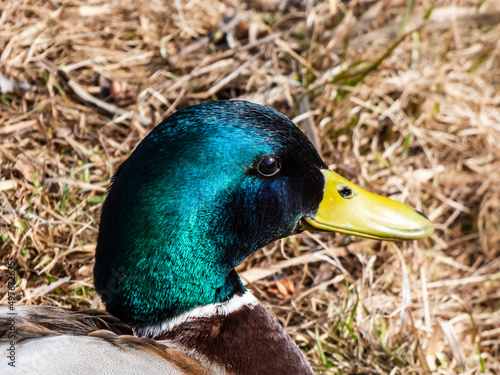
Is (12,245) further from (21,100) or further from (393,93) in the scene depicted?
(393,93)

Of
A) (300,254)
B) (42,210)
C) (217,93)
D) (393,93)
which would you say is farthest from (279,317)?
(393,93)

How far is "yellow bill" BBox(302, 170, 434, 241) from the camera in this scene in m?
2.00

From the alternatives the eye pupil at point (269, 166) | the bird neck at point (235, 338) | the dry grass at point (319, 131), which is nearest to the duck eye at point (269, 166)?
the eye pupil at point (269, 166)

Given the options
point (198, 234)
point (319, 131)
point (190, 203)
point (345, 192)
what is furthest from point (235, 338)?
point (319, 131)

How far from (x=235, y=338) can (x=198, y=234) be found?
0.37m

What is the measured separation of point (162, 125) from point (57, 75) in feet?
5.92

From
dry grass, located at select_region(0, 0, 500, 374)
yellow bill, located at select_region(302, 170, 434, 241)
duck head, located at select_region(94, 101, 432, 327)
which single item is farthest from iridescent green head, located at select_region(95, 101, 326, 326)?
dry grass, located at select_region(0, 0, 500, 374)

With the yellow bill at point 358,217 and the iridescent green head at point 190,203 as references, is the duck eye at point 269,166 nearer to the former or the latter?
the iridescent green head at point 190,203

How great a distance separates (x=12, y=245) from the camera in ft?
8.27

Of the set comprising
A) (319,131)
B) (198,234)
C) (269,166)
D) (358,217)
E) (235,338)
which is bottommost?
(319,131)

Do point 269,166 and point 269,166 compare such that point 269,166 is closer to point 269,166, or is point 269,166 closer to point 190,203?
point 269,166

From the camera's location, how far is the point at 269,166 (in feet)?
6.04

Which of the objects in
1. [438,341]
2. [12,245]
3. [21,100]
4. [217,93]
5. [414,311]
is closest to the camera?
[12,245]

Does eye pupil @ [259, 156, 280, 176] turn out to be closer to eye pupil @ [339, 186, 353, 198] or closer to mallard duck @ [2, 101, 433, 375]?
mallard duck @ [2, 101, 433, 375]
